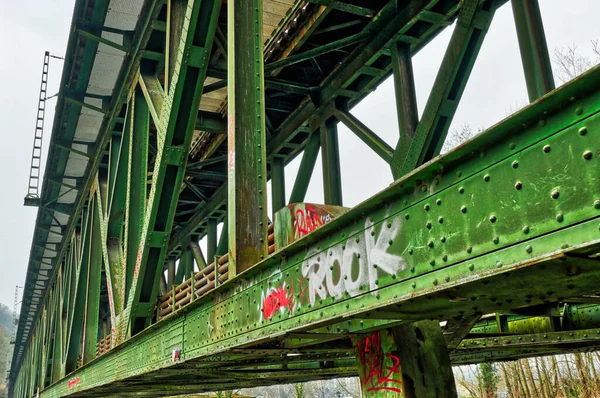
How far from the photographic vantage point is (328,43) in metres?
10.3

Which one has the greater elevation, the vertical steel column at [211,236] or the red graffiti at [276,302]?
the vertical steel column at [211,236]

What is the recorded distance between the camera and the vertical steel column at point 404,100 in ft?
28.6

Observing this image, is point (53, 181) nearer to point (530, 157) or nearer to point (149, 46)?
point (149, 46)

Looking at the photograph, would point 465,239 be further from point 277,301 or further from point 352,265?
point 277,301

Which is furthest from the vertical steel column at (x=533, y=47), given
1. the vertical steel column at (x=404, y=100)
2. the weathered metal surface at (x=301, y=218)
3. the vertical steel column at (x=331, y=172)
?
the vertical steel column at (x=331, y=172)

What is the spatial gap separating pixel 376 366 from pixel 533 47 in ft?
14.4

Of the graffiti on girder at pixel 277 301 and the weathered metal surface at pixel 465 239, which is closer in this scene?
Result: the weathered metal surface at pixel 465 239

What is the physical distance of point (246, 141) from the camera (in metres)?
5.05

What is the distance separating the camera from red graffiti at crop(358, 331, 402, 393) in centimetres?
391

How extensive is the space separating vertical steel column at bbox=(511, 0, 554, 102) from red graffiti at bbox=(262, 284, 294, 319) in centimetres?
394

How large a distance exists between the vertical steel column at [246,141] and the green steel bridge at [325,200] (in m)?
0.02

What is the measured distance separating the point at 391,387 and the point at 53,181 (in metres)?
16.6

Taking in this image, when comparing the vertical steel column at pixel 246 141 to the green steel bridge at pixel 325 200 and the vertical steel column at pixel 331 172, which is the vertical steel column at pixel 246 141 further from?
the vertical steel column at pixel 331 172

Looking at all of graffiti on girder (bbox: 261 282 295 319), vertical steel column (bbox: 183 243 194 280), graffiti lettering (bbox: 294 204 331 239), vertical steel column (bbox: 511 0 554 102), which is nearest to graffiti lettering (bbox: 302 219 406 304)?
graffiti on girder (bbox: 261 282 295 319)
